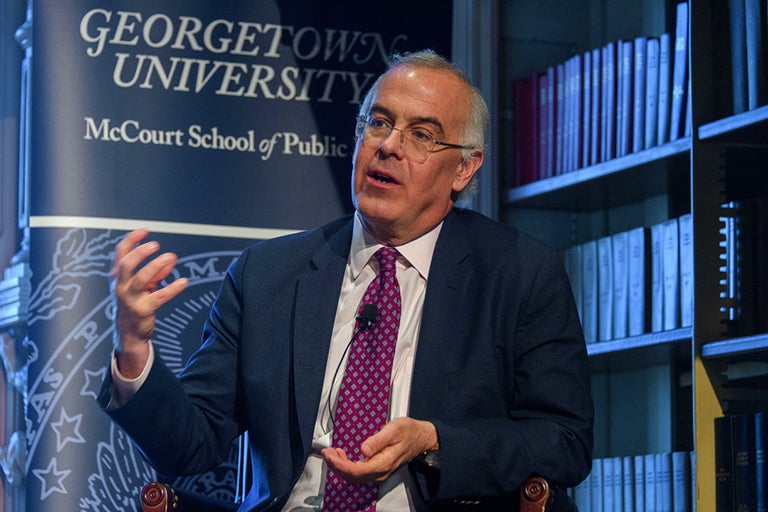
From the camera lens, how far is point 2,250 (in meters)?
3.25

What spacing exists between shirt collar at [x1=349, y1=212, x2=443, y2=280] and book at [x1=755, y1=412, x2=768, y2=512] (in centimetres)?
91

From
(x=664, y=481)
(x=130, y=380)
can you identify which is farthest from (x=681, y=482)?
(x=130, y=380)

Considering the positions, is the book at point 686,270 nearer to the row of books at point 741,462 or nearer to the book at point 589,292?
the row of books at point 741,462

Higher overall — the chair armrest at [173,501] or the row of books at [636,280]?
the row of books at [636,280]

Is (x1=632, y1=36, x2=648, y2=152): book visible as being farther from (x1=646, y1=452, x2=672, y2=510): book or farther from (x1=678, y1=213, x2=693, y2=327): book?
(x1=646, y1=452, x2=672, y2=510): book

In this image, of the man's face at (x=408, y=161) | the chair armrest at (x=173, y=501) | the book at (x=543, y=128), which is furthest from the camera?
the book at (x=543, y=128)

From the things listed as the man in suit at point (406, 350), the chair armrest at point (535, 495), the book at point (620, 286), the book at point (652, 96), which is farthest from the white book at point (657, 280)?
the chair armrest at point (535, 495)

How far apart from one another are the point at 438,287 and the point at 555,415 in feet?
1.10

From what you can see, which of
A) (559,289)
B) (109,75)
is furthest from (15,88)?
(559,289)

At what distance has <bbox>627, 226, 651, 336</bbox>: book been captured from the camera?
10.7 feet

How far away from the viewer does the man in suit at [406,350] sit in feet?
7.05

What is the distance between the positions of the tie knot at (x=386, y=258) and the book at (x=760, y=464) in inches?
38.5

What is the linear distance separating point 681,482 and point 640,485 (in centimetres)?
18

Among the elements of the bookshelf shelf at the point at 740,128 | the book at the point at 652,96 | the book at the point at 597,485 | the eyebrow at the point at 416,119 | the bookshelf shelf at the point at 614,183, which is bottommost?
the book at the point at 597,485
